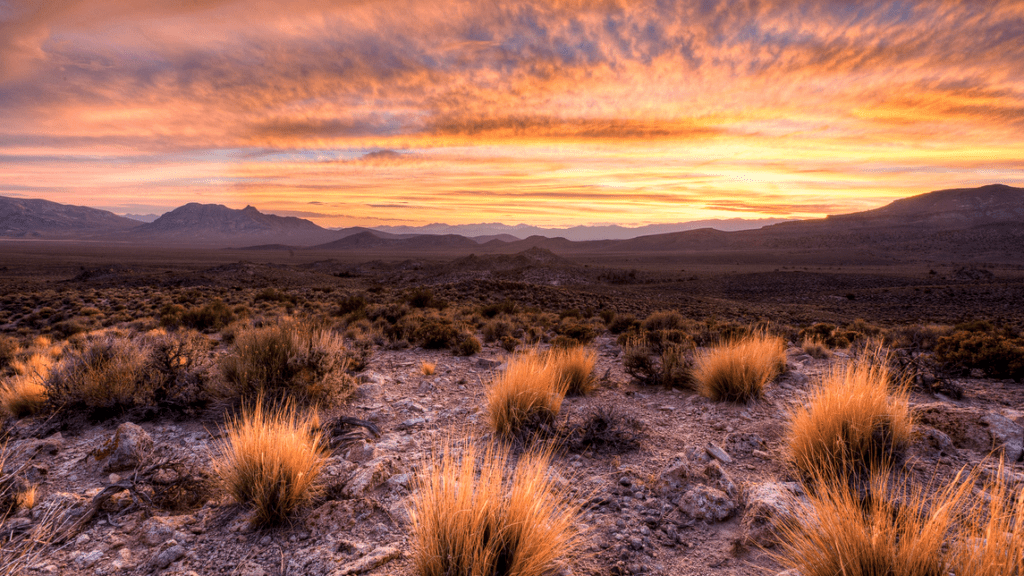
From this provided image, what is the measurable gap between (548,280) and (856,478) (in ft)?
149

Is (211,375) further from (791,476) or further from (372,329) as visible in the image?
(791,476)

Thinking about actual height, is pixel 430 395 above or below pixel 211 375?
below

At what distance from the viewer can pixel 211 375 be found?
5176 mm

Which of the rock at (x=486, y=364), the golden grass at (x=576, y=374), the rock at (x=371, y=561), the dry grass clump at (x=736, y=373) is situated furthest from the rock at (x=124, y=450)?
the dry grass clump at (x=736, y=373)

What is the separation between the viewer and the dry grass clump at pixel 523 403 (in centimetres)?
Answer: 439

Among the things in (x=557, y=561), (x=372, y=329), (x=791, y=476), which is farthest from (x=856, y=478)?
(x=372, y=329)

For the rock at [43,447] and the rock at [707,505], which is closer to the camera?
the rock at [707,505]

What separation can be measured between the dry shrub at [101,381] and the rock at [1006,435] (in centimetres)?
814

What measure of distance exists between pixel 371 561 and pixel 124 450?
2682mm

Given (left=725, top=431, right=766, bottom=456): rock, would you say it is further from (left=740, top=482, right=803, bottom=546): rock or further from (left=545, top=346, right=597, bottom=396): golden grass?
(left=545, top=346, right=597, bottom=396): golden grass

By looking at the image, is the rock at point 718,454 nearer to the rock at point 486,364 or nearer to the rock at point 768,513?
the rock at point 768,513

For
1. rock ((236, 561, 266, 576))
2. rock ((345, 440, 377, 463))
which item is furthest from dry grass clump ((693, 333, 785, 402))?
rock ((236, 561, 266, 576))

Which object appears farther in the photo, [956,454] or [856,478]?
[956,454]

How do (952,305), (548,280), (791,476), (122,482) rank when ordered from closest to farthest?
(122,482) → (791,476) → (952,305) → (548,280)
